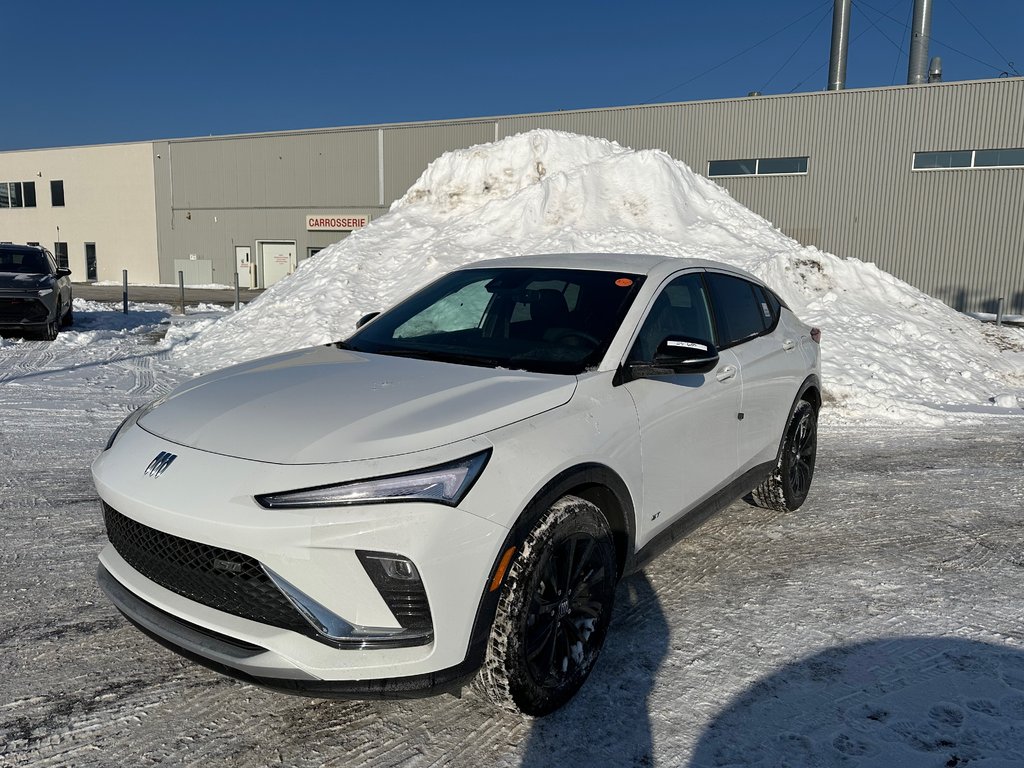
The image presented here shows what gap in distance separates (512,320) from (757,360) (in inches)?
63.6

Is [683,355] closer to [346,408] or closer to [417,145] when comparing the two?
[346,408]

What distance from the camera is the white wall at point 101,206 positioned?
133 feet

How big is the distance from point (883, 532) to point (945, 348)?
8.04m

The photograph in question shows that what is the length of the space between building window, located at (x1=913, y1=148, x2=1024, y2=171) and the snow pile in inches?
397

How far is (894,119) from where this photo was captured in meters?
24.0

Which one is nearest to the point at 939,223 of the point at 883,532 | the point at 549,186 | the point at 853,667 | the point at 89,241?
the point at 549,186

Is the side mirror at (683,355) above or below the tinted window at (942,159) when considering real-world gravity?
below

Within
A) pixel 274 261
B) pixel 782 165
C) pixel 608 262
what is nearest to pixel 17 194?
pixel 274 261

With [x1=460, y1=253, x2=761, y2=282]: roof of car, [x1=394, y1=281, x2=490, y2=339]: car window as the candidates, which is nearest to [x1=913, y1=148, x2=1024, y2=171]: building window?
[x1=460, y1=253, x2=761, y2=282]: roof of car

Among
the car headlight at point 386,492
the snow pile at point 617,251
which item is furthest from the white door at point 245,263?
the car headlight at point 386,492

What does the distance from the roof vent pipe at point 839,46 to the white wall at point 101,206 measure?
33867 mm

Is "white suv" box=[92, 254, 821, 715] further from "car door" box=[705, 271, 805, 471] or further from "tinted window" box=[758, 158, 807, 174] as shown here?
"tinted window" box=[758, 158, 807, 174]

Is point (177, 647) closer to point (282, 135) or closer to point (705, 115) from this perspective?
point (705, 115)

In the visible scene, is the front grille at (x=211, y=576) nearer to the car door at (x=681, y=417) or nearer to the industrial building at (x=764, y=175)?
the car door at (x=681, y=417)
